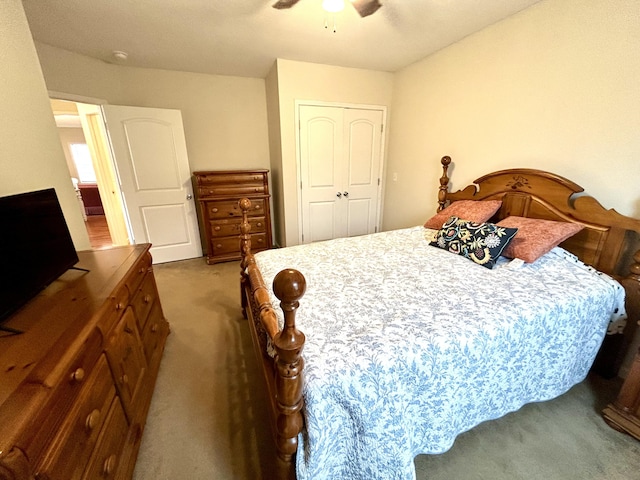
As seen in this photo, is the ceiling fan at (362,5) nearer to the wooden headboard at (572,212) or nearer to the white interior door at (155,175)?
the wooden headboard at (572,212)

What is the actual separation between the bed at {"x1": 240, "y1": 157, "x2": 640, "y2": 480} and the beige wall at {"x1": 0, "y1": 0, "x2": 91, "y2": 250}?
1222mm

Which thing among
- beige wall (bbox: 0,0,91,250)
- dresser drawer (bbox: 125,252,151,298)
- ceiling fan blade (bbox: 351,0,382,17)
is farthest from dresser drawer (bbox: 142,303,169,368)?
ceiling fan blade (bbox: 351,0,382,17)

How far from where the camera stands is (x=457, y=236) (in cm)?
203

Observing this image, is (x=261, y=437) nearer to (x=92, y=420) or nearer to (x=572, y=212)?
(x=92, y=420)

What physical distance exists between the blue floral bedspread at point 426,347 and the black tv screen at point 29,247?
1.04 meters

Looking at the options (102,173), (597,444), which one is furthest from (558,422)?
(102,173)

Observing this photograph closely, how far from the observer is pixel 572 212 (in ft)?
5.97

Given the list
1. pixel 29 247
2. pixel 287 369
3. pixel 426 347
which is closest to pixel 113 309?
pixel 29 247

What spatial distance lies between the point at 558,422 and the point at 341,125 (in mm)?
3361

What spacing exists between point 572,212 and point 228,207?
3362 millimetres

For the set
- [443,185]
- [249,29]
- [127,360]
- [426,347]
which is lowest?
[127,360]

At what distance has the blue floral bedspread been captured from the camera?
957mm

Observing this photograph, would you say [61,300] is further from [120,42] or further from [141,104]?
[141,104]

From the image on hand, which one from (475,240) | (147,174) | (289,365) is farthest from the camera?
(147,174)
